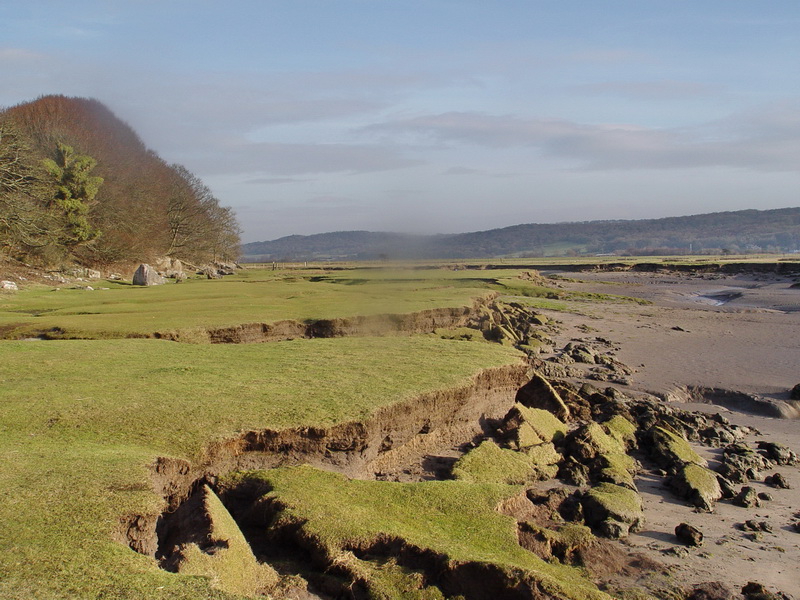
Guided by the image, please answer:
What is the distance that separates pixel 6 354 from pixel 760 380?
21263mm

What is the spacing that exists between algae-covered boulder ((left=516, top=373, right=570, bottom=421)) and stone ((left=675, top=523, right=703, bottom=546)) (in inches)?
182

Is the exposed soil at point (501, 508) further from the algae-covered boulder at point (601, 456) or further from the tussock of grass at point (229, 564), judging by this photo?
the algae-covered boulder at point (601, 456)

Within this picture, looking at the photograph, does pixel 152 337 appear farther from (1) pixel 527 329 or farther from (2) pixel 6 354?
(1) pixel 527 329

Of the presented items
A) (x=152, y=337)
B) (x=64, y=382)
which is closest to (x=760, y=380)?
(x=152, y=337)

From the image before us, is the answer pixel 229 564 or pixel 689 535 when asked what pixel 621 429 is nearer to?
pixel 689 535

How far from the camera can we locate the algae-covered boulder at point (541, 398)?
13.2m

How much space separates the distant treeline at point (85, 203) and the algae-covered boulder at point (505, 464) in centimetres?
3040

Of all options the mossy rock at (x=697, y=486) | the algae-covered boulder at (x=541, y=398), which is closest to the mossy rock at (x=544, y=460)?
the mossy rock at (x=697, y=486)

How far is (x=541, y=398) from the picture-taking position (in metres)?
13.3

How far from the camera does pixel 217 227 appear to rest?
7406 centimetres

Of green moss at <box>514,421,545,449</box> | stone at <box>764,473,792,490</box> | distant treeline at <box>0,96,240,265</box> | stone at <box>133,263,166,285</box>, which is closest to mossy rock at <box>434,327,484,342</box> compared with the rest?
green moss at <box>514,421,545,449</box>

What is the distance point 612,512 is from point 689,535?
1.00 metres

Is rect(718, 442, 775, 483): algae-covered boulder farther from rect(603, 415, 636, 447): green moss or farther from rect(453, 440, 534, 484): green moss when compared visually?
rect(453, 440, 534, 484): green moss

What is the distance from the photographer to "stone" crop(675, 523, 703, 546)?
8.30m
